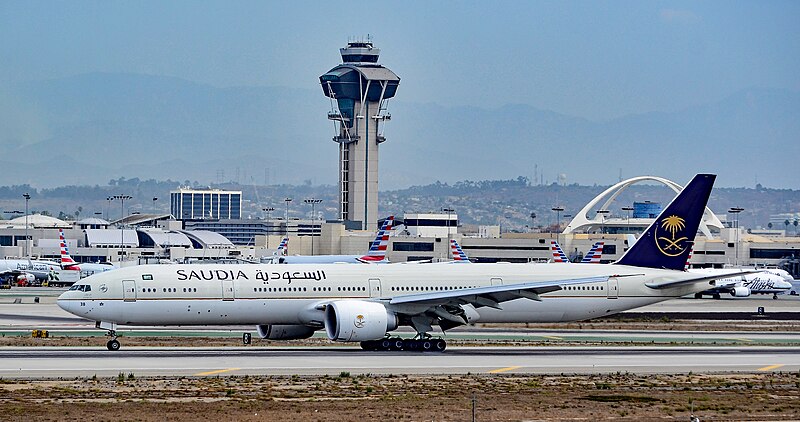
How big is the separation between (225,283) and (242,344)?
4275mm

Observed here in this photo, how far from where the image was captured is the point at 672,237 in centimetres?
5856

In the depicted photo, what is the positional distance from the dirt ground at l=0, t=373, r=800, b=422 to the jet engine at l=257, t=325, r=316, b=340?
13400 millimetres

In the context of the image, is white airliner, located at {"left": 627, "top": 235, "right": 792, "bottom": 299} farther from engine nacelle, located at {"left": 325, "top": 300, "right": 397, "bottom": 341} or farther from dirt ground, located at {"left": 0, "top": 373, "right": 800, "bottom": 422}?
dirt ground, located at {"left": 0, "top": 373, "right": 800, "bottom": 422}

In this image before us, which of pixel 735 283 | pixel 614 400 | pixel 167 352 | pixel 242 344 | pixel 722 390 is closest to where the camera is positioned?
pixel 614 400

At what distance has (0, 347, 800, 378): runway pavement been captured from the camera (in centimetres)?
4316

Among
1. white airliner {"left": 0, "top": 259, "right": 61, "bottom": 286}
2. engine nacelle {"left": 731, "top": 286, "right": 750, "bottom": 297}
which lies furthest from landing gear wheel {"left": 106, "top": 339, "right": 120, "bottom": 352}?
white airliner {"left": 0, "top": 259, "right": 61, "bottom": 286}

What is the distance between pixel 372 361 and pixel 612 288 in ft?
47.3

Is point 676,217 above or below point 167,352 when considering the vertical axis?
above

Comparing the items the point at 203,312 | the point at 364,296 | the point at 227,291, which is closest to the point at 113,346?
the point at 203,312

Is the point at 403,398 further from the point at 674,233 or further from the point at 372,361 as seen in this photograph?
the point at 674,233

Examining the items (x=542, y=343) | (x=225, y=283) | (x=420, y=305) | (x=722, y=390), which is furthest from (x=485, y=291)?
(x=722, y=390)

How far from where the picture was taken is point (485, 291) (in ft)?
171

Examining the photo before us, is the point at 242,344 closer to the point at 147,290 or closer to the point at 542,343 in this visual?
the point at 147,290

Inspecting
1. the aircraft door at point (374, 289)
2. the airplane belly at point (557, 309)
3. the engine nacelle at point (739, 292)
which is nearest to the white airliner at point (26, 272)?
the engine nacelle at point (739, 292)
